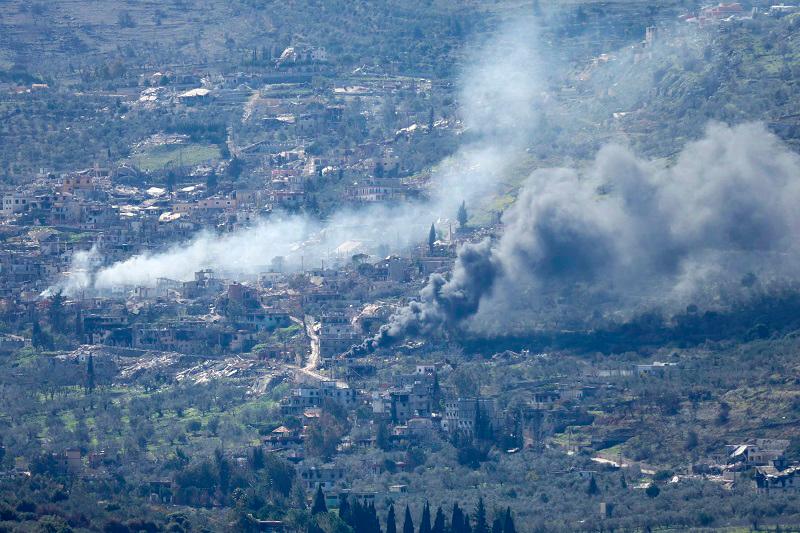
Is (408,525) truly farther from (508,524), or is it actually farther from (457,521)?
(508,524)

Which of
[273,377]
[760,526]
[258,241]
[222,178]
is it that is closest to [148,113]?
[222,178]

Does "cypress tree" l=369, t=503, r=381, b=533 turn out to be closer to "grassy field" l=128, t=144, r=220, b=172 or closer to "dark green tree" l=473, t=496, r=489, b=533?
"dark green tree" l=473, t=496, r=489, b=533

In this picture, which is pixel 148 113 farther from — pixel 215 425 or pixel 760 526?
pixel 760 526

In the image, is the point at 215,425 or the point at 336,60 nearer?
the point at 215,425

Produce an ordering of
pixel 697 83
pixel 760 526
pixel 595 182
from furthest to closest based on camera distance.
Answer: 1. pixel 697 83
2. pixel 595 182
3. pixel 760 526

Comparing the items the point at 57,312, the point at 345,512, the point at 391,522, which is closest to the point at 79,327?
the point at 57,312

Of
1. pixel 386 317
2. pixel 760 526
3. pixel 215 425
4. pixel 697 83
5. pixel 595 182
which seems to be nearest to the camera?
pixel 760 526

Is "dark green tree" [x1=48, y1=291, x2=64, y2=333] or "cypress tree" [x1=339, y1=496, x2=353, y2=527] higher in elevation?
"cypress tree" [x1=339, y1=496, x2=353, y2=527]

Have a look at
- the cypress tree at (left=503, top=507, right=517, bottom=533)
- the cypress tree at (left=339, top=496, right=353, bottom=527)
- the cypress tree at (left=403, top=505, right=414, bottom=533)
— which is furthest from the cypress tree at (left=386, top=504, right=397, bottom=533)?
the cypress tree at (left=503, top=507, right=517, bottom=533)
